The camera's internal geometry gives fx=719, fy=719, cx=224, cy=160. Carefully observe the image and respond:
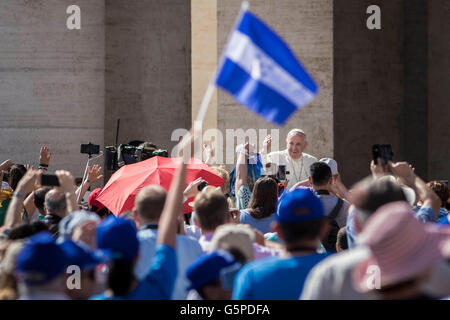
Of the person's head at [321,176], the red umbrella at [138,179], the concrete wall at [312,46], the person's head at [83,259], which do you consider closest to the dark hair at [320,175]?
the person's head at [321,176]

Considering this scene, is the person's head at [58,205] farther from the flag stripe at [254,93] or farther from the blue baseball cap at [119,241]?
the blue baseball cap at [119,241]

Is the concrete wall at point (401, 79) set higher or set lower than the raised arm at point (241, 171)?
higher

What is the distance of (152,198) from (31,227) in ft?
2.38

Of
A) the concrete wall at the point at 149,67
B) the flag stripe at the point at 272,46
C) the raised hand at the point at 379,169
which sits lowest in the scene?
the raised hand at the point at 379,169

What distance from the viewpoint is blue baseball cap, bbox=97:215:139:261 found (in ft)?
10.3

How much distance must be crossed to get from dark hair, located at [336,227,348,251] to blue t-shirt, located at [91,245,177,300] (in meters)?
2.40

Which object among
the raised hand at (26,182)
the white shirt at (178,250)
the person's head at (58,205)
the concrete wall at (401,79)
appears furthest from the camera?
the concrete wall at (401,79)

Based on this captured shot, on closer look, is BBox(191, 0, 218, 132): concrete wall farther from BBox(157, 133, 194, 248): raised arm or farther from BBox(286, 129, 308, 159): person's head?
BBox(157, 133, 194, 248): raised arm

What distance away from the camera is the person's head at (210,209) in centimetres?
437

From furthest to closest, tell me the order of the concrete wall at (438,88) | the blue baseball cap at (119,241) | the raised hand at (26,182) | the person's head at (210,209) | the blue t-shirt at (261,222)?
the concrete wall at (438,88) → the blue t-shirt at (261,222) → the raised hand at (26,182) → the person's head at (210,209) → the blue baseball cap at (119,241)

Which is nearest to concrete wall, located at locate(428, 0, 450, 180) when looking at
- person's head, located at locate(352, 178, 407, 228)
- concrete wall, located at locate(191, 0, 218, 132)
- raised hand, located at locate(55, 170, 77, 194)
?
concrete wall, located at locate(191, 0, 218, 132)

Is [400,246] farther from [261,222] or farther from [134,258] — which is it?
[261,222]

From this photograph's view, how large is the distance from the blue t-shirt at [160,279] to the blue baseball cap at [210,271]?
180 millimetres
